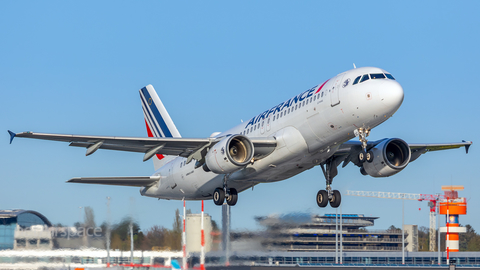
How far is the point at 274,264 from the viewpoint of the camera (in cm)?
3609

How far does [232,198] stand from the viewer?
32.5 meters

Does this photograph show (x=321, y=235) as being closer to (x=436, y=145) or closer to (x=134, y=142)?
(x=436, y=145)

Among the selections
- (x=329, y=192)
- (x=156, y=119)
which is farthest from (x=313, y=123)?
(x=156, y=119)

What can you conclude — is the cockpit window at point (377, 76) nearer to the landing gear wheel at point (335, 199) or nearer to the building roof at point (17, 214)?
the landing gear wheel at point (335, 199)

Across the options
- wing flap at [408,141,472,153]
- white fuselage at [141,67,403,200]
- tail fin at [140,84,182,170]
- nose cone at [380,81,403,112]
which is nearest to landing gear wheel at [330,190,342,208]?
white fuselage at [141,67,403,200]

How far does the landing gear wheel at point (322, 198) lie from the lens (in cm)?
3344

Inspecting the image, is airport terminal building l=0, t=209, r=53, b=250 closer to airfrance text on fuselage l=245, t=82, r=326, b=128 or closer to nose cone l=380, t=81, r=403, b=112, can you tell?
airfrance text on fuselage l=245, t=82, r=326, b=128

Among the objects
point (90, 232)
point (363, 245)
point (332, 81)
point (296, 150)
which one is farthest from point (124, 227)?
point (363, 245)

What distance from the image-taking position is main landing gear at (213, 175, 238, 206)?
32.2m

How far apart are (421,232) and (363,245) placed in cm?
2239

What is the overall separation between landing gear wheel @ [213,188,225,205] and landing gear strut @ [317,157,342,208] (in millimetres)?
5801

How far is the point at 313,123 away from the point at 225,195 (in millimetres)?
7562

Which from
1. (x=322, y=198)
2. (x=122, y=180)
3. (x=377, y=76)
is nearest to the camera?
(x=377, y=76)

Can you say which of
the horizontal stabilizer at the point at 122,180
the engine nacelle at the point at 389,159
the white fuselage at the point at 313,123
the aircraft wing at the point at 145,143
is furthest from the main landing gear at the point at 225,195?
the engine nacelle at the point at 389,159
